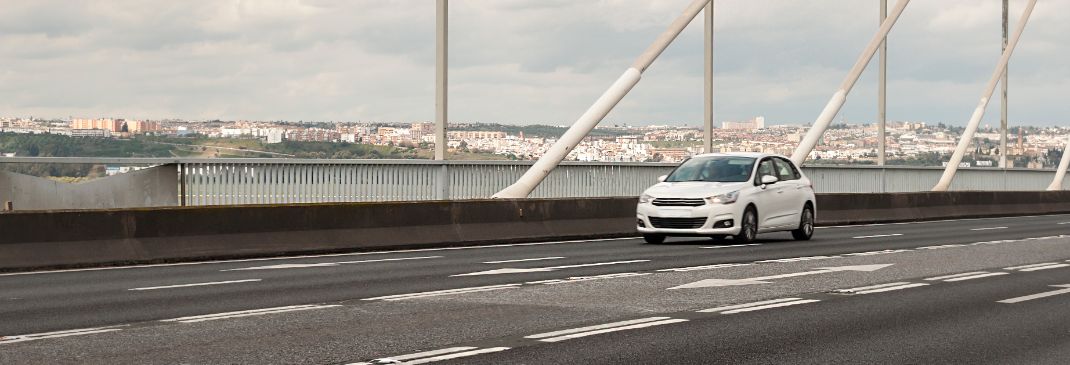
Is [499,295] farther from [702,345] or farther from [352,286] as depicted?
[702,345]

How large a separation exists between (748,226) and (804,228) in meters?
1.97

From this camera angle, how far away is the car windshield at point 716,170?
23.2 meters

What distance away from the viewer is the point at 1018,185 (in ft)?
193

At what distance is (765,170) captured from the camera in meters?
23.8

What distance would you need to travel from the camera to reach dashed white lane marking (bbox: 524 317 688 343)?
31.9 ft

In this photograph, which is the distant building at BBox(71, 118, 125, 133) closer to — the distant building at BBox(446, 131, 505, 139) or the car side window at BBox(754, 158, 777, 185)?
the distant building at BBox(446, 131, 505, 139)

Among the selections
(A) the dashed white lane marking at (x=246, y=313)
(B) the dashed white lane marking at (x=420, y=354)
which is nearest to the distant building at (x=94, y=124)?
(A) the dashed white lane marking at (x=246, y=313)

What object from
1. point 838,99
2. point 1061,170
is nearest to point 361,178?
point 838,99

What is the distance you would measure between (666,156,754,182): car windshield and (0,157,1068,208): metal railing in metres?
6.85

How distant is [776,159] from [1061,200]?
2610 cm

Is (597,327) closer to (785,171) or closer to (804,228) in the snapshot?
(804,228)

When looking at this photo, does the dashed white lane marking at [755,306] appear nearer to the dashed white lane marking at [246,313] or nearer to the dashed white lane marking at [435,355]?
the dashed white lane marking at [435,355]

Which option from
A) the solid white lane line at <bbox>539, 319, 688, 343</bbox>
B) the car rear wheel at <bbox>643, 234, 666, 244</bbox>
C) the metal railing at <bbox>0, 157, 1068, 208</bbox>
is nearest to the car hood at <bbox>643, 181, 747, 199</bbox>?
the car rear wheel at <bbox>643, 234, 666, 244</bbox>

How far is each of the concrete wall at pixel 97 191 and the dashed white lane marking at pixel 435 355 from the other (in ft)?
46.4
